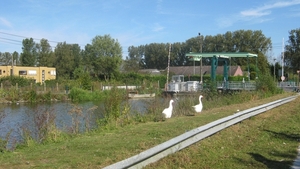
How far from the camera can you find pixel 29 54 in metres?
104

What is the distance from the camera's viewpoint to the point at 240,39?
342ft

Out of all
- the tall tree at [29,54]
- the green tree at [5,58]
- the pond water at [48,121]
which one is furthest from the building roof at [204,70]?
the pond water at [48,121]

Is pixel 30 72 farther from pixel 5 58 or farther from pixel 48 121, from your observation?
pixel 48 121

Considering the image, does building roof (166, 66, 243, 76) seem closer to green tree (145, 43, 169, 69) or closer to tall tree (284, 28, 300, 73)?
tall tree (284, 28, 300, 73)

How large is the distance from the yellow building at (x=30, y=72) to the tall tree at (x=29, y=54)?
1709 centimetres

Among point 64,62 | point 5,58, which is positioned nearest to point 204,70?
point 64,62

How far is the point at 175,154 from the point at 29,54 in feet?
338

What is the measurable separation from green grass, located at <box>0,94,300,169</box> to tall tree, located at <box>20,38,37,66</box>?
9911 centimetres

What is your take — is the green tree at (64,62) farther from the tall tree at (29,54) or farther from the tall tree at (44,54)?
the tall tree at (29,54)

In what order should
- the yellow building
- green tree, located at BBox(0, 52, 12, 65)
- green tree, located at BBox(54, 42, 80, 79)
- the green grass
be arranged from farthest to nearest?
1. green tree, located at BBox(0, 52, 12, 65)
2. green tree, located at BBox(54, 42, 80, 79)
3. the yellow building
4. the green grass

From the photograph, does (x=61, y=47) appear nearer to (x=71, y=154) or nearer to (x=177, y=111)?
(x=177, y=111)

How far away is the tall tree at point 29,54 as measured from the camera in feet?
339

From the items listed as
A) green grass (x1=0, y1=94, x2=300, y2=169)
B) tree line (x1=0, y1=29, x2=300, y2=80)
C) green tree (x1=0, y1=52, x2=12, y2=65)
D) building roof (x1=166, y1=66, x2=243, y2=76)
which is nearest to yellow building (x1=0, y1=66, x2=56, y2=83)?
tree line (x1=0, y1=29, x2=300, y2=80)

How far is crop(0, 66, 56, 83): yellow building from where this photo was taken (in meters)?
82.0
